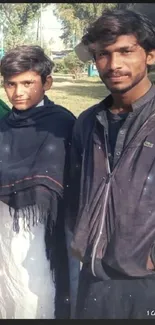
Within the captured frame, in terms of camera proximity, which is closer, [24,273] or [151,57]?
[151,57]

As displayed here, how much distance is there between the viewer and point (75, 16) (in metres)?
2.21

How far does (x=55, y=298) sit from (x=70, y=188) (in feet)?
1.74

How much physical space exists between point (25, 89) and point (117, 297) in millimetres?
953

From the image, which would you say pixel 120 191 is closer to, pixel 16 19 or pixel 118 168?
pixel 118 168

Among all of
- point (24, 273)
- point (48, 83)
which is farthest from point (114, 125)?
point (24, 273)

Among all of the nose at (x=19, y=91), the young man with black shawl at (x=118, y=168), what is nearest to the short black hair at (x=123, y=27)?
the young man with black shawl at (x=118, y=168)

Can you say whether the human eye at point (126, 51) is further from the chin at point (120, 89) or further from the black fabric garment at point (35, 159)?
the black fabric garment at point (35, 159)

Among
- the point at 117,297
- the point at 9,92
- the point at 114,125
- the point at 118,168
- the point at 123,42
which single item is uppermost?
the point at 123,42

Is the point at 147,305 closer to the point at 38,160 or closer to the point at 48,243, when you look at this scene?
the point at 48,243

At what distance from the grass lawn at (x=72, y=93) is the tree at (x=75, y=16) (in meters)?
0.16

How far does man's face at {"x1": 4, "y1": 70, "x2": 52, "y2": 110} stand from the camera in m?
2.15

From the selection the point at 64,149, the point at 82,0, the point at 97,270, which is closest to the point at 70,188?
the point at 64,149

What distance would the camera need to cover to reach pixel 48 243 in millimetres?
2301

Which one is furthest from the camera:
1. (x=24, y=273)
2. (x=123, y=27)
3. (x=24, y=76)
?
(x=24, y=273)
